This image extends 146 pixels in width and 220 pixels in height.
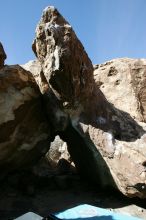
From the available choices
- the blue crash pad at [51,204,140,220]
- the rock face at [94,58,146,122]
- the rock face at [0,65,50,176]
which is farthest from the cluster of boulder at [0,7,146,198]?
the rock face at [94,58,146,122]

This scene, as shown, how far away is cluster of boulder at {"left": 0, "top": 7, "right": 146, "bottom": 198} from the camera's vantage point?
760 centimetres

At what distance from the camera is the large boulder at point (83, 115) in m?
7.49

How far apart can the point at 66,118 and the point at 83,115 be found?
1.49ft

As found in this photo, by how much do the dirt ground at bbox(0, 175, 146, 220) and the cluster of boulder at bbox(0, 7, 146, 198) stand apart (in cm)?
37

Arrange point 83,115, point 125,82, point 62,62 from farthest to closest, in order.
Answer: point 125,82 → point 83,115 → point 62,62

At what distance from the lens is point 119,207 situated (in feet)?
25.1

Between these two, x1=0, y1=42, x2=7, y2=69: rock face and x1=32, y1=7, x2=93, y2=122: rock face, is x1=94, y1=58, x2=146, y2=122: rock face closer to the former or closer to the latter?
x1=32, y1=7, x2=93, y2=122: rock face

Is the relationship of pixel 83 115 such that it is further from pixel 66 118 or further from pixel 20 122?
pixel 20 122

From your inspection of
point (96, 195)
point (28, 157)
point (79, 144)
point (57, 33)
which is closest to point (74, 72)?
point (57, 33)

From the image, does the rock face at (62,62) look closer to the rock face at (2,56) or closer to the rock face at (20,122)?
the rock face at (20,122)

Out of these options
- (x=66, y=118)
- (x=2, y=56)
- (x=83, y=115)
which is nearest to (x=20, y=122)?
(x=66, y=118)

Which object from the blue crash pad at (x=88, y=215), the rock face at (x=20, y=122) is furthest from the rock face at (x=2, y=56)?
the blue crash pad at (x=88, y=215)

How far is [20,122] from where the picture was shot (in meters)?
8.05

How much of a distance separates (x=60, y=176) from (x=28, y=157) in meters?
1.19
